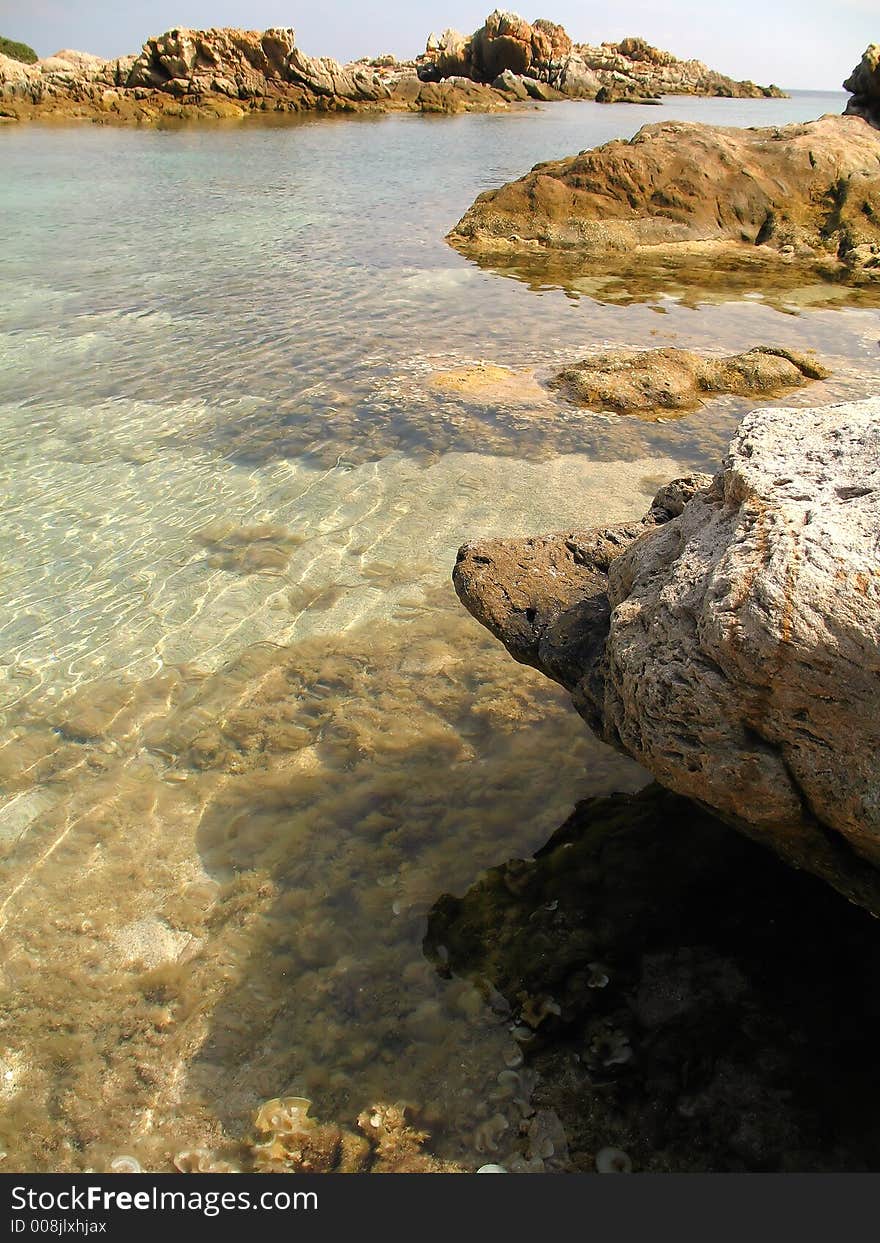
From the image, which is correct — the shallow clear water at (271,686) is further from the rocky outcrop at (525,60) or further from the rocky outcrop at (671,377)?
the rocky outcrop at (525,60)

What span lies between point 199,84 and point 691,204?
42301 mm

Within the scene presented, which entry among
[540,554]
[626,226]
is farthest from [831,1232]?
[626,226]

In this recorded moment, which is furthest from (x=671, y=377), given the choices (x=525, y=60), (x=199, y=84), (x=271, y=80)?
(x=525, y=60)

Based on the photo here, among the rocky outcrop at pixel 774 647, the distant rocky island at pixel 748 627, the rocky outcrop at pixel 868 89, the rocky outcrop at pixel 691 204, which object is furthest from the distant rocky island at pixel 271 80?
the rocky outcrop at pixel 774 647

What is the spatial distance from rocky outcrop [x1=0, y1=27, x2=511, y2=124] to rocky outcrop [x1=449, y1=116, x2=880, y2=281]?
36.4m

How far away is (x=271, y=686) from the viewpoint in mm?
4879

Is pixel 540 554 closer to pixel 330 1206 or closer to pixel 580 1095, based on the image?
pixel 580 1095

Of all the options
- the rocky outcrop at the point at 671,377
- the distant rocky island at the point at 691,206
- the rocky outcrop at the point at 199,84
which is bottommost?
the rocky outcrop at the point at 671,377

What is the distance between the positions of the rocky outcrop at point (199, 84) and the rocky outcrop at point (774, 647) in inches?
1960

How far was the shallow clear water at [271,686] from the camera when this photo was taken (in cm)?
302

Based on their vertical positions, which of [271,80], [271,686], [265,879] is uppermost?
[271,80]

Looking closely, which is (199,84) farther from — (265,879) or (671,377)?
(265,879)

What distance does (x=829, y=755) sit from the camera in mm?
2111

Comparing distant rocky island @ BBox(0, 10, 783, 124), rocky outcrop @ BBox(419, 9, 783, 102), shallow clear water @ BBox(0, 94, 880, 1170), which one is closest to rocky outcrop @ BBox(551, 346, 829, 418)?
shallow clear water @ BBox(0, 94, 880, 1170)
